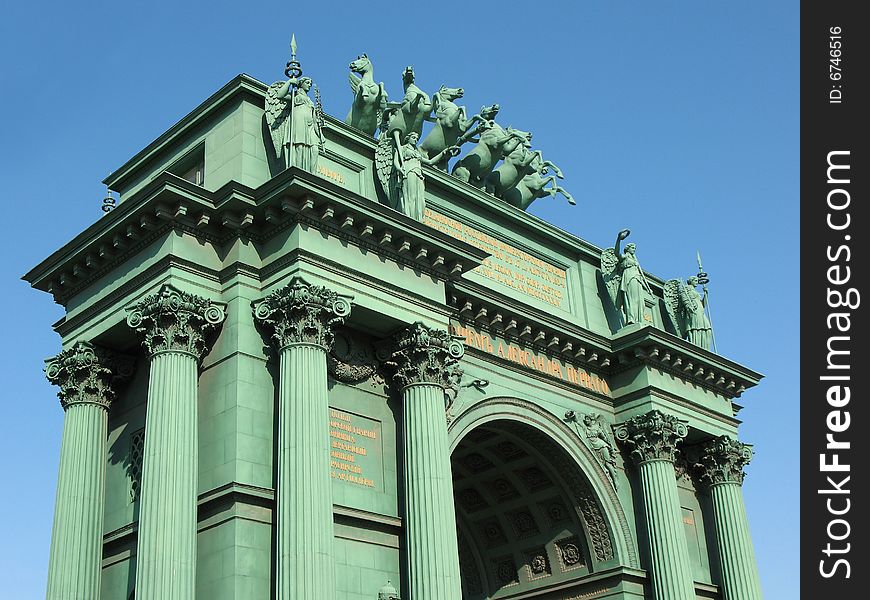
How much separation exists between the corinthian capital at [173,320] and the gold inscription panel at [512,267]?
28.6 feet

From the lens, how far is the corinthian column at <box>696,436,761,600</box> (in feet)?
118

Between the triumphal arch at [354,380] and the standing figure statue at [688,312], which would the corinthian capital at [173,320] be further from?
the standing figure statue at [688,312]

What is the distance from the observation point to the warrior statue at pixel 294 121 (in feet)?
88.3

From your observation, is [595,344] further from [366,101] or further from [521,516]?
[366,101]

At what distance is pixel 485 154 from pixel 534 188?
8.27ft

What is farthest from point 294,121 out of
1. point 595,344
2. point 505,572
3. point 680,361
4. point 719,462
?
point 719,462

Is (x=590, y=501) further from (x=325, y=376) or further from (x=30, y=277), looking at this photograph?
(x=30, y=277)

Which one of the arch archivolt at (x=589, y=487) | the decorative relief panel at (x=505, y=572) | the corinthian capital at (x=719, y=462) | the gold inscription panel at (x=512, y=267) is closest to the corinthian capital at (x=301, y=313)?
the gold inscription panel at (x=512, y=267)

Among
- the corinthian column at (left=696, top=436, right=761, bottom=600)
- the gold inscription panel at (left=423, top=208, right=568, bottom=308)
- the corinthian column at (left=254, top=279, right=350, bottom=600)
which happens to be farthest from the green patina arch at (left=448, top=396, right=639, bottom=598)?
the corinthian column at (left=254, top=279, right=350, bottom=600)

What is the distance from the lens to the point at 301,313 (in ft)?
81.1
